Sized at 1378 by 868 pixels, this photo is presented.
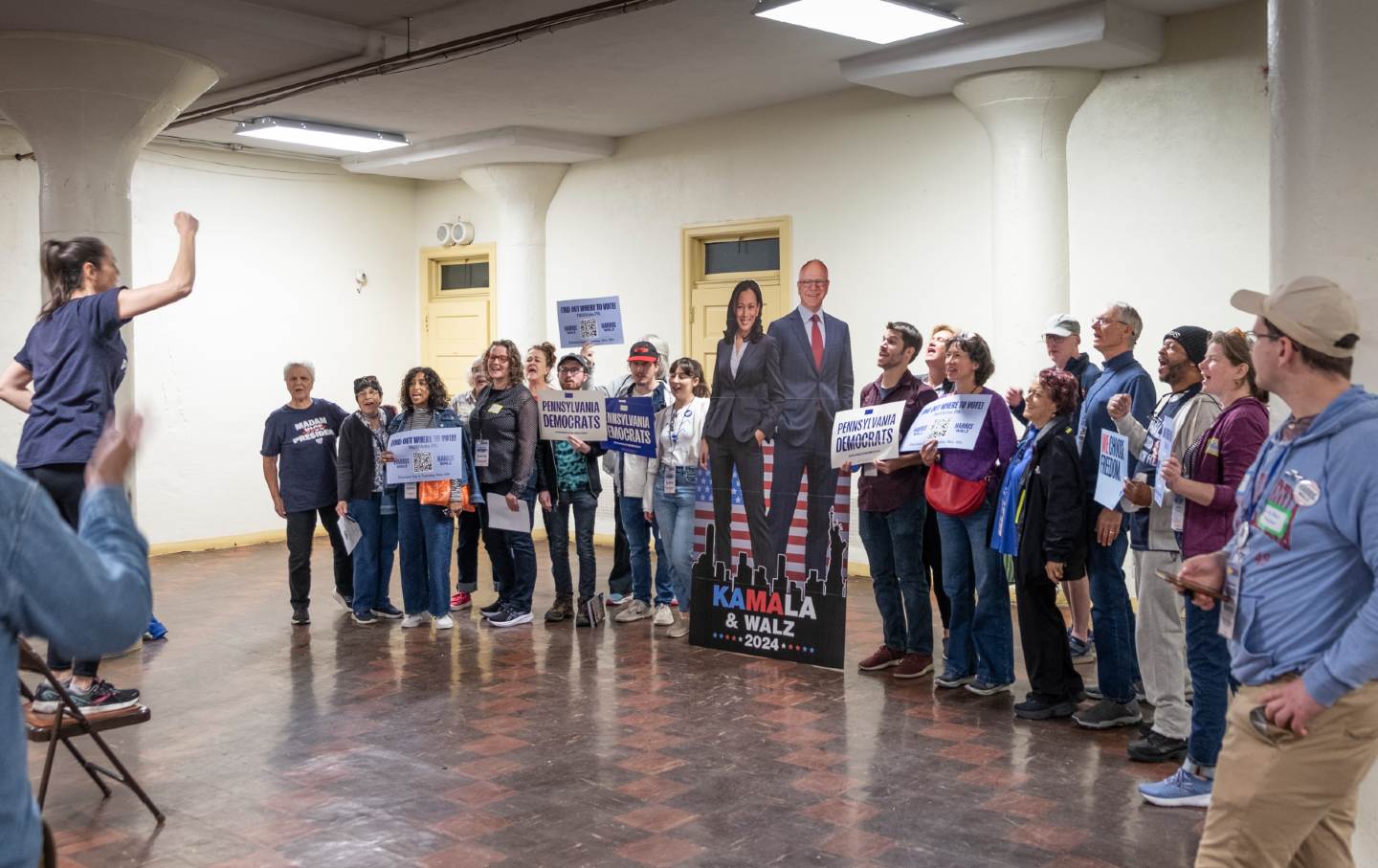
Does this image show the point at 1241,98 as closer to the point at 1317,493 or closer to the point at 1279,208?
the point at 1279,208

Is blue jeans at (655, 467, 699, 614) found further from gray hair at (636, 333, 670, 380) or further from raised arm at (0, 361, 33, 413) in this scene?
raised arm at (0, 361, 33, 413)

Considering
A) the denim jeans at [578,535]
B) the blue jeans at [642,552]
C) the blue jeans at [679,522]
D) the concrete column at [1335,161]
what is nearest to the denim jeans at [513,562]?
the denim jeans at [578,535]

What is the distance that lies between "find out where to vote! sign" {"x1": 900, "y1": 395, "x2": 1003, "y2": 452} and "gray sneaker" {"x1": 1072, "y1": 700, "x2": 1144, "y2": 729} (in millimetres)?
1274

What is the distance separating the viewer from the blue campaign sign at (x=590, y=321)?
831 cm

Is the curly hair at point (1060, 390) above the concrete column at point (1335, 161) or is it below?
below

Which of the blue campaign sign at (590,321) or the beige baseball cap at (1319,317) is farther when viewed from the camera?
the blue campaign sign at (590,321)

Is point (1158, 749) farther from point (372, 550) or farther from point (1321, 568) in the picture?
point (372, 550)

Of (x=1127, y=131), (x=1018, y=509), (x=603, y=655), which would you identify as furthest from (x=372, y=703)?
(x=1127, y=131)

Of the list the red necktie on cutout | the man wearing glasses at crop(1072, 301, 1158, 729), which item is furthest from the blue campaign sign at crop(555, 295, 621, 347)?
the man wearing glasses at crop(1072, 301, 1158, 729)

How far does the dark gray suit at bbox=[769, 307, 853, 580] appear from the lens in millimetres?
6461

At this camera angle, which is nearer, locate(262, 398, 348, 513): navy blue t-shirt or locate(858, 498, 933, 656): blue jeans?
locate(858, 498, 933, 656): blue jeans

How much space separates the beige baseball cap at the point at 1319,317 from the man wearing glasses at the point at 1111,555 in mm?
2831

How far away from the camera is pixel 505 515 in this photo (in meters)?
7.74

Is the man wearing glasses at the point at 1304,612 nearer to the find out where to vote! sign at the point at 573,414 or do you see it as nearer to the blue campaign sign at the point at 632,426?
the blue campaign sign at the point at 632,426
